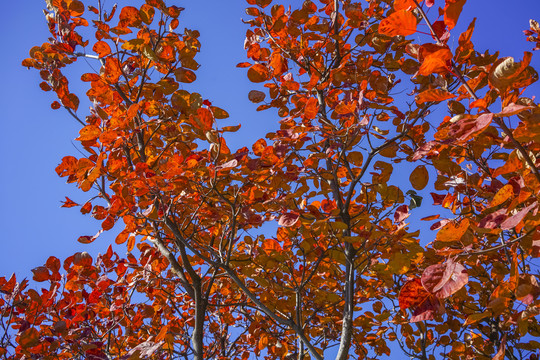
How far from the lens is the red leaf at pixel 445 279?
91 cm

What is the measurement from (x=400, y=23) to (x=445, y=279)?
686 mm

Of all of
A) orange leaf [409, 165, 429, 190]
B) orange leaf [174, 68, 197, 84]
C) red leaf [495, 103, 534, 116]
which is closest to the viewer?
red leaf [495, 103, 534, 116]

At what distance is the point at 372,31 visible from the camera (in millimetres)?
2451

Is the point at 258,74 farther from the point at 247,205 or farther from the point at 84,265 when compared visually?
the point at 84,265

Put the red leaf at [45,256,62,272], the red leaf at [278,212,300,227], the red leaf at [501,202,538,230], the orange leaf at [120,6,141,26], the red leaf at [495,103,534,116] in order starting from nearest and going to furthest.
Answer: the red leaf at [495,103,534,116]
the red leaf at [501,202,538,230]
the red leaf at [278,212,300,227]
the orange leaf at [120,6,141,26]
the red leaf at [45,256,62,272]

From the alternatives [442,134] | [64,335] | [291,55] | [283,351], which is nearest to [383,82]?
[291,55]

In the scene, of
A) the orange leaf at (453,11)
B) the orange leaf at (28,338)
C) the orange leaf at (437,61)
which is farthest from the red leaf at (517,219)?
the orange leaf at (28,338)

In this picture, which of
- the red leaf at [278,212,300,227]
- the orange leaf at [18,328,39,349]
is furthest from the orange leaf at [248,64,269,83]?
the orange leaf at [18,328,39,349]

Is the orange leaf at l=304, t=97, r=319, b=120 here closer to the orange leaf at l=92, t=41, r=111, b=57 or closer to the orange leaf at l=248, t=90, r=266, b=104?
the orange leaf at l=248, t=90, r=266, b=104

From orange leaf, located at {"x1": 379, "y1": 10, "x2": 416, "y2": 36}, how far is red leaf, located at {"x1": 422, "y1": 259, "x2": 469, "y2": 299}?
25.1 inches

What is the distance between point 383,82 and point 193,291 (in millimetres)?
1766

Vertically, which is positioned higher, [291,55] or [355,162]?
[291,55]

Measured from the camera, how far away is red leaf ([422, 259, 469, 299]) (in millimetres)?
914

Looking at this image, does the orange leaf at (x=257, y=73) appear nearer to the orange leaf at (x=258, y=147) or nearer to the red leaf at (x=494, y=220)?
the orange leaf at (x=258, y=147)
